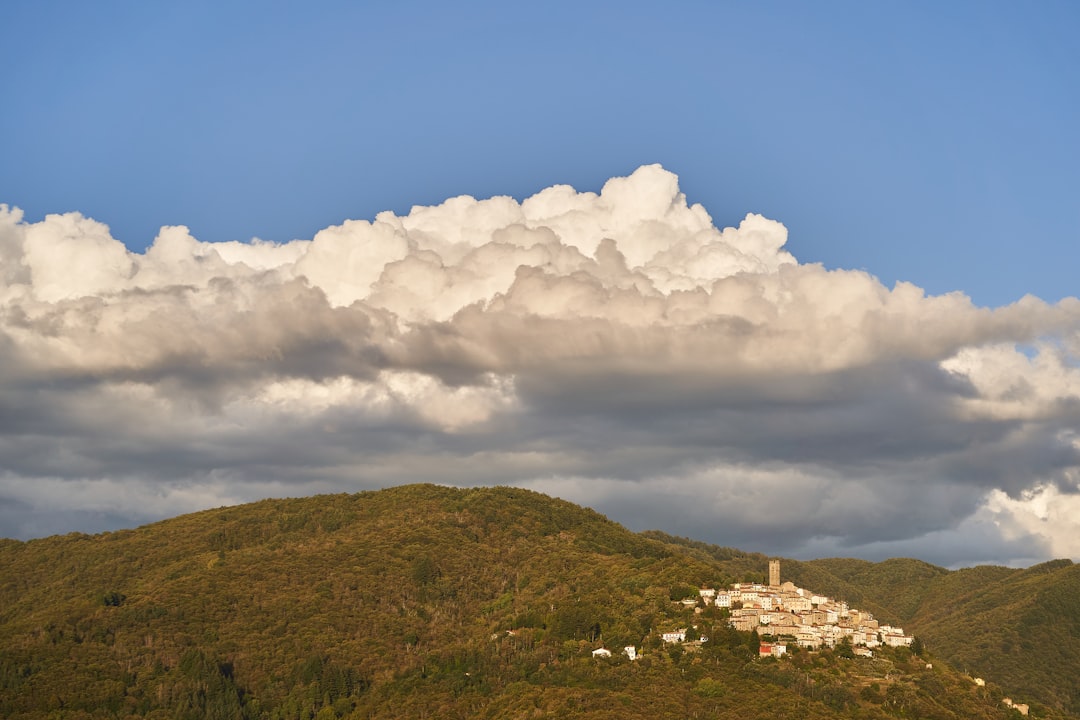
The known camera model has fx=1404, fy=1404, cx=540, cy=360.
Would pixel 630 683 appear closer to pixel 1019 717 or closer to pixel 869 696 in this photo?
pixel 869 696

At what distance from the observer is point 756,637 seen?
194 m

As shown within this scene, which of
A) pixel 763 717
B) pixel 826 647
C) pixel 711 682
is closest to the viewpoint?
pixel 763 717

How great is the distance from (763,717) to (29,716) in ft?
342

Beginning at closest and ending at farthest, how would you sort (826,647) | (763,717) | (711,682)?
(763,717) < (711,682) < (826,647)

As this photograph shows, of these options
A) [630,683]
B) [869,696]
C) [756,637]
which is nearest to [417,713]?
[630,683]

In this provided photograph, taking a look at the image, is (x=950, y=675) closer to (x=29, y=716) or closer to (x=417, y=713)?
(x=417, y=713)

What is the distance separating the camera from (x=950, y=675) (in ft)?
649

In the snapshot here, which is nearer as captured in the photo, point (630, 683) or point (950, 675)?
point (630, 683)

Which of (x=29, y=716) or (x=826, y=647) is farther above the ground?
(x=826, y=647)

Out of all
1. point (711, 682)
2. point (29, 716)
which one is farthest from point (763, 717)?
point (29, 716)

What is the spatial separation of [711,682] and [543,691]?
23.7 meters

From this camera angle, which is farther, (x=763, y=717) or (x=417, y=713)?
(x=417, y=713)

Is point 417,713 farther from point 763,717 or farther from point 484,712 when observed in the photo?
point 763,717

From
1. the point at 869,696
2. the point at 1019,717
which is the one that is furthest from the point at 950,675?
the point at 869,696
